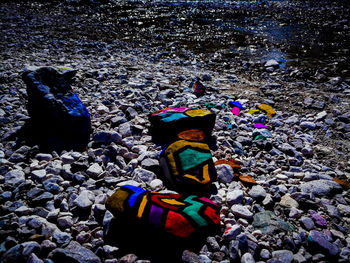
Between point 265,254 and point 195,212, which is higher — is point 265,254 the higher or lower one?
the lower one

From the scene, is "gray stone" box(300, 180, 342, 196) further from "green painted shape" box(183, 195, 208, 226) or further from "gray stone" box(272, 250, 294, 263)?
"green painted shape" box(183, 195, 208, 226)

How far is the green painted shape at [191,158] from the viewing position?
2600mm

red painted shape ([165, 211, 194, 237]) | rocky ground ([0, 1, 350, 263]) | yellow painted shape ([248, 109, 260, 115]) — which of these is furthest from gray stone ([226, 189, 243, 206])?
yellow painted shape ([248, 109, 260, 115])

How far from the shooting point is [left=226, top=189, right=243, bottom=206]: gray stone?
2479mm

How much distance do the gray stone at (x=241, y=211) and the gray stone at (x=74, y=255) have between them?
1459mm

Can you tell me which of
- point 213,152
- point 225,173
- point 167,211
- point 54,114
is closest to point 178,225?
point 167,211

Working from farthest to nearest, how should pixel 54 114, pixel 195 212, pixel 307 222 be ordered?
pixel 54 114 → pixel 307 222 → pixel 195 212

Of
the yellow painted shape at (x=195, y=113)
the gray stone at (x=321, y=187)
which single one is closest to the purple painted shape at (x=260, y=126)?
the yellow painted shape at (x=195, y=113)

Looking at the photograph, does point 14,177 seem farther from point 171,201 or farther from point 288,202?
point 288,202

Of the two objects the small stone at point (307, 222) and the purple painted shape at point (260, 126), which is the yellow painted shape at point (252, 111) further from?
the small stone at point (307, 222)

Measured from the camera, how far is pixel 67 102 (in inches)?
127

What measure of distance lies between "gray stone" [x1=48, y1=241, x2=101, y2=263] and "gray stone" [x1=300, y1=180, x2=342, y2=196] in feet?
8.24

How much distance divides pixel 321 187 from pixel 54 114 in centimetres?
380

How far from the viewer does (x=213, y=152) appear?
3.29 meters
